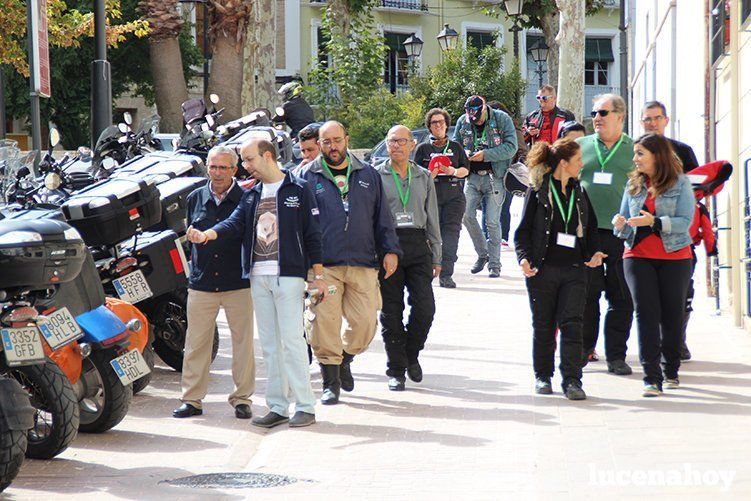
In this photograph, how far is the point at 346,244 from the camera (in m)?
9.34

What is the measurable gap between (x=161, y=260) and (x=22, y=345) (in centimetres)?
315

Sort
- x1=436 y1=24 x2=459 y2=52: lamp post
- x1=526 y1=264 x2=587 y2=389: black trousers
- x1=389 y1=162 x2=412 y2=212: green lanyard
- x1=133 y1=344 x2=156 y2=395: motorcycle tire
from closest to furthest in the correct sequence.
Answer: x1=526 y1=264 x2=587 y2=389: black trousers → x1=133 y1=344 x2=156 y2=395: motorcycle tire → x1=389 y1=162 x2=412 y2=212: green lanyard → x1=436 y1=24 x2=459 y2=52: lamp post

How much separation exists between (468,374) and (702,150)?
642 centimetres

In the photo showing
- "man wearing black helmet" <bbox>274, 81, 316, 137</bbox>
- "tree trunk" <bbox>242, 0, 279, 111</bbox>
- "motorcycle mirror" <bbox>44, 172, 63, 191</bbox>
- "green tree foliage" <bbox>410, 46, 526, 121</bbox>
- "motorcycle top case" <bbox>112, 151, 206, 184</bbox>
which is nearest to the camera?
"motorcycle mirror" <bbox>44, 172, 63, 191</bbox>

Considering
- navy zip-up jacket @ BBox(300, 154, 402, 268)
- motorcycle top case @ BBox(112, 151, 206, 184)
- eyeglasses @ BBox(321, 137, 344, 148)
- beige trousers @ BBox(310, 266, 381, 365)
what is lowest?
beige trousers @ BBox(310, 266, 381, 365)

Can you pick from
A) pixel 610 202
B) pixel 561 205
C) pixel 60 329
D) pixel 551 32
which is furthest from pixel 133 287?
pixel 551 32

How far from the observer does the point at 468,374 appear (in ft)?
34.8

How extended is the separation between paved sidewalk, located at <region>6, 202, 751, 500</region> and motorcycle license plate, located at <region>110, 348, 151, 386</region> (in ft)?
1.29

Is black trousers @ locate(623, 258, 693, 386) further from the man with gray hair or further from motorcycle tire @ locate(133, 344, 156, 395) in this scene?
motorcycle tire @ locate(133, 344, 156, 395)

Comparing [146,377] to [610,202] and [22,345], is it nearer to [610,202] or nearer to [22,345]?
[22,345]

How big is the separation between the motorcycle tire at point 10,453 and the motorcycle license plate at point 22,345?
0.47 metres

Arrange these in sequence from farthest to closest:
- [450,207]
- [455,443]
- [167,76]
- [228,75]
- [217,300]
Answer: [167,76], [228,75], [450,207], [217,300], [455,443]

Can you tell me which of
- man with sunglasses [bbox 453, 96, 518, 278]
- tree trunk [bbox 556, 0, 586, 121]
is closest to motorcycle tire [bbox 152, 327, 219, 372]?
man with sunglasses [bbox 453, 96, 518, 278]

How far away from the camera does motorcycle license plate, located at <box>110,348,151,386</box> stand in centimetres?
828
